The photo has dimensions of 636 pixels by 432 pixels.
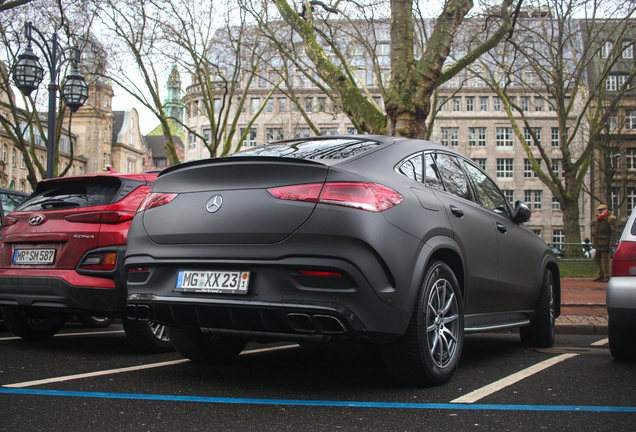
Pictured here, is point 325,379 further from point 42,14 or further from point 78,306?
point 42,14

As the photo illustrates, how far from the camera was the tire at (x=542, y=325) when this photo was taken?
239 inches

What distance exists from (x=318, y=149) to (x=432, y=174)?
36.1 inches

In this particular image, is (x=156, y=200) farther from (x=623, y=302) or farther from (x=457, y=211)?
(x=623, y=302)

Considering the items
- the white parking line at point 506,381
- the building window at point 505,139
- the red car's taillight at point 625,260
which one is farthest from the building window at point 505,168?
the red car's taillight at point 625,260

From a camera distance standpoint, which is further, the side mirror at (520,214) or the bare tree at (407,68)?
the bare tree at (407,68)

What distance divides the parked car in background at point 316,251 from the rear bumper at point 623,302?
45.2 inches

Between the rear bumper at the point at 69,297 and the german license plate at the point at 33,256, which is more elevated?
the german license plate at the point at 33,256

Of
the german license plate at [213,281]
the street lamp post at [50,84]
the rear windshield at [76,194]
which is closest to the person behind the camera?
the german license plate at [213,281]

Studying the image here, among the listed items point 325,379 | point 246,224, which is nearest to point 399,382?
point 325,379

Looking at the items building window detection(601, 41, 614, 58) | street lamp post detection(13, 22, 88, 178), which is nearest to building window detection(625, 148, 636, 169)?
building window detection(601, 41, 614, 58)

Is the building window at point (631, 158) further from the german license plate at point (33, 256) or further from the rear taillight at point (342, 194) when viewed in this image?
the rear taillight at point (342, 194)

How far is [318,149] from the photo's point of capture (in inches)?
164

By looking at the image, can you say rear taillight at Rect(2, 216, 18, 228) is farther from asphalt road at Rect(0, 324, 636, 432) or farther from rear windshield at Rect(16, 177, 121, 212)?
asphalt road at Rect(0, 324, 636, 432)

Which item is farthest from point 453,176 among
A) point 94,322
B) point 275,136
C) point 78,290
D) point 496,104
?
point 496,104
